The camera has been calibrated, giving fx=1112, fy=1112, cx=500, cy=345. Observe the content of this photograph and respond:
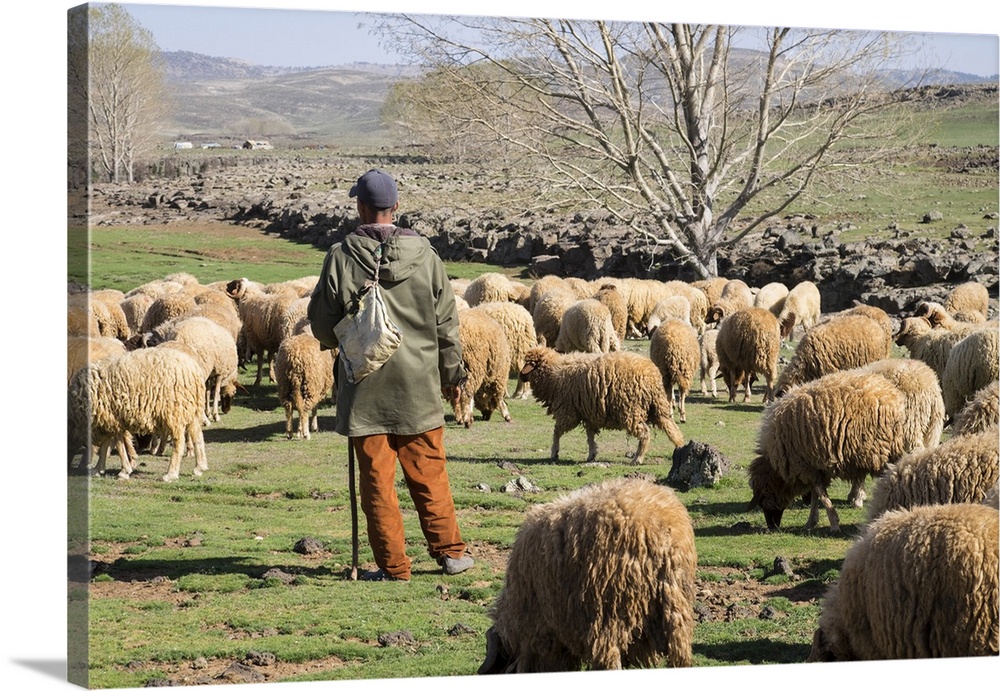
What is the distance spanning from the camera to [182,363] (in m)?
10.2

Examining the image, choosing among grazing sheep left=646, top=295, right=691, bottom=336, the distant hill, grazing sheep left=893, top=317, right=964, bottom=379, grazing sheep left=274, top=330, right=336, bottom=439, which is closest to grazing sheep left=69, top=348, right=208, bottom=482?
grazing sheep left=274, top=330, right=336, bottom=439

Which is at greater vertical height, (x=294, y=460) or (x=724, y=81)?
(x=724, y=81)

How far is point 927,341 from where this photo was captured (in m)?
12.8

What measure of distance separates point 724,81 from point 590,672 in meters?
10.3

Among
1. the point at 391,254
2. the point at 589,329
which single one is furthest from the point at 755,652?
the point at 589,329

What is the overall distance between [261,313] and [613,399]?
7349 mm

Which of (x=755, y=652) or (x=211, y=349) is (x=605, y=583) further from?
(x=211, y=349)

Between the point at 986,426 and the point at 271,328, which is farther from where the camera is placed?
the point at 271,328

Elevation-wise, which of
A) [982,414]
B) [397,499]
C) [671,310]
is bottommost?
[397,499]

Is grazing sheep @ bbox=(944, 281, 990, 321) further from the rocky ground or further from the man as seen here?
the man

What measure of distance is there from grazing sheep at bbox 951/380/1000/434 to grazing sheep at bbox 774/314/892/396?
160 inches

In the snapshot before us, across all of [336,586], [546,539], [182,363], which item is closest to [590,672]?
[546,539]

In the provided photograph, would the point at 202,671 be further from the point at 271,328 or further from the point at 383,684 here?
the point at 271,328

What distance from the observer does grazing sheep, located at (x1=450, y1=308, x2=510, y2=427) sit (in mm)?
12656
